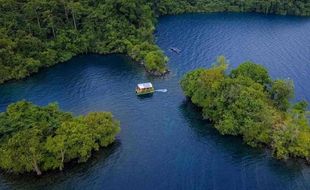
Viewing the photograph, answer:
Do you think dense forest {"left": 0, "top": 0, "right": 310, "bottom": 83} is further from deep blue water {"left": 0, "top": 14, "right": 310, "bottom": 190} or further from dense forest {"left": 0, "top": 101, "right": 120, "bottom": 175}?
dense forest {"left": 0, "top": 101, "right": 120, "bottom": 175}

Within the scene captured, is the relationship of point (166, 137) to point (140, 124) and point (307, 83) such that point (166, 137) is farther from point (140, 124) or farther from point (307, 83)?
point (307, 83)

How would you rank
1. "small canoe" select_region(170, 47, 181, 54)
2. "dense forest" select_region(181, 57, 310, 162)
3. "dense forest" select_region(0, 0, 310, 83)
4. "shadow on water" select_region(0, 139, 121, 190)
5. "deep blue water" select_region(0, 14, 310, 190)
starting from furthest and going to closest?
"small canoe" select_region(170, 47, 181, 54)
"dense forest" select_region(0, 0, 310, 83)
"dense forest" select_region(181, 57, 310, 162)
"deep blue water" select_region(0, 14, 310, 190)
"shadow on water" select_region(0, 139, 121, 190)

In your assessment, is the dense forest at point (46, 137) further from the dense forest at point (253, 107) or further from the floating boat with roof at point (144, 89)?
the dense forest at point (253, 107)

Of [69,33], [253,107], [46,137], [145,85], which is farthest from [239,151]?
[69,33]

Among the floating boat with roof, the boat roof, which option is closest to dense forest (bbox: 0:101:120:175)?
the floating boat with roof

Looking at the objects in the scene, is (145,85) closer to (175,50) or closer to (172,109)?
(172,109)
